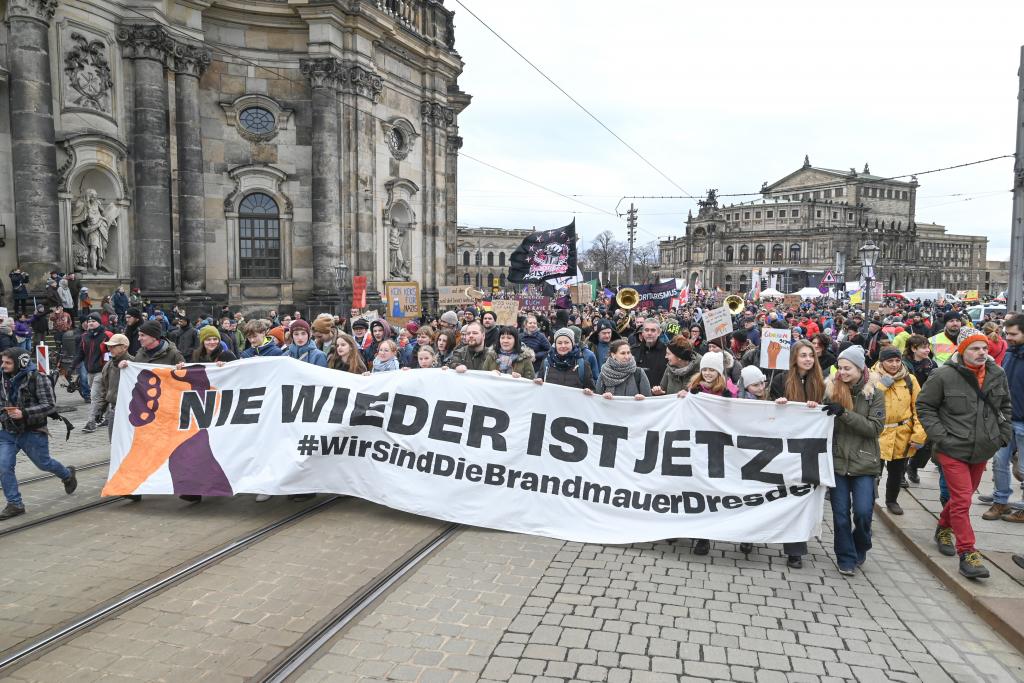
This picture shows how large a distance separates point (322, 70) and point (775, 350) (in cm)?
2070

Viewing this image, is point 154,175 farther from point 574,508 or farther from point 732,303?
point 574,508

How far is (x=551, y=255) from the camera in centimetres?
2119

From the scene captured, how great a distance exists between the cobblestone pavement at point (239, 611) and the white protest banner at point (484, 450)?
2.11ft

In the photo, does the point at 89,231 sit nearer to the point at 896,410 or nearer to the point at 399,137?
the point at 399,137

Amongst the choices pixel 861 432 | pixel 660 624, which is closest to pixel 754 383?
pixel 861 432

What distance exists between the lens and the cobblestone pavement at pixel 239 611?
14.4 feet

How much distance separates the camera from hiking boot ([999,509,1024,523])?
721 cm

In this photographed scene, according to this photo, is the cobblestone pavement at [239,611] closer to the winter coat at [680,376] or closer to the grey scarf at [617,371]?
the grey scarf at [617,371]

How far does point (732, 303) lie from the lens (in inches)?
770

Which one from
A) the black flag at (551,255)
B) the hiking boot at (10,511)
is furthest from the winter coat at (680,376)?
the black flag at (551,255)

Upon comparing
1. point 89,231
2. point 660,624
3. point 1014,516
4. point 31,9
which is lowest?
point 660,624

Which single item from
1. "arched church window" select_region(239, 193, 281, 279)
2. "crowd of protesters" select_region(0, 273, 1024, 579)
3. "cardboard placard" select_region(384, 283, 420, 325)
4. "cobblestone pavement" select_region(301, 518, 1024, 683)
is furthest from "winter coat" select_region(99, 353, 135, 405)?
"arched church window" select_region(239, 193, 281, 279)

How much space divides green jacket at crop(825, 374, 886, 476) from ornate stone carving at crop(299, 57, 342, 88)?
23333 millimetres

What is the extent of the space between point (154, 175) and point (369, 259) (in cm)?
801
